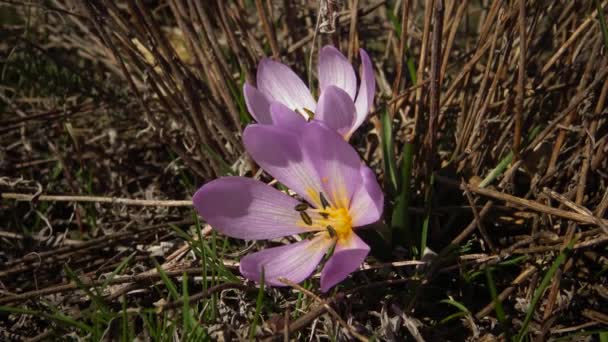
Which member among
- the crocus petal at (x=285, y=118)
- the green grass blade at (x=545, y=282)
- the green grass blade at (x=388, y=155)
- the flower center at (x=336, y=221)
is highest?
the crocus petal at (x=285, y=118)

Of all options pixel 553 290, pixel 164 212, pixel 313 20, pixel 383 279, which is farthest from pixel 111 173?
pixel 553 290

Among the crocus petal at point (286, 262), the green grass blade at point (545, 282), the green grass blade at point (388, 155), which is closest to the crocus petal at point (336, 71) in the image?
the green grass blade at point (388, 155)

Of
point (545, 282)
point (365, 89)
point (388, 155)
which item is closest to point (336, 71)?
point (365, 89)

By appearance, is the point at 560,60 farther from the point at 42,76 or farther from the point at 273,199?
the point at 42,76

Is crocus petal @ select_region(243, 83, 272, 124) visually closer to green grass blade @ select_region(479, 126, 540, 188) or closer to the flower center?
the flower center

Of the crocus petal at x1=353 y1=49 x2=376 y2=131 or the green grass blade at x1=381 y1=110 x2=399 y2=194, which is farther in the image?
the green grass blade at x1=381 y1=110 x2=399 y2=194

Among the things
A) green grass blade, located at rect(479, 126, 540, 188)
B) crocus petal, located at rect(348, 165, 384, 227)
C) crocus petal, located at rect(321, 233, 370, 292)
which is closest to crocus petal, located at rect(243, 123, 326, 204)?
crocus petal, located at rect(348, 165, 384, 227)

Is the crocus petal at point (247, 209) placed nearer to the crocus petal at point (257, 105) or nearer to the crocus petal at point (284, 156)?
the crocus petal at point (284, 156)
